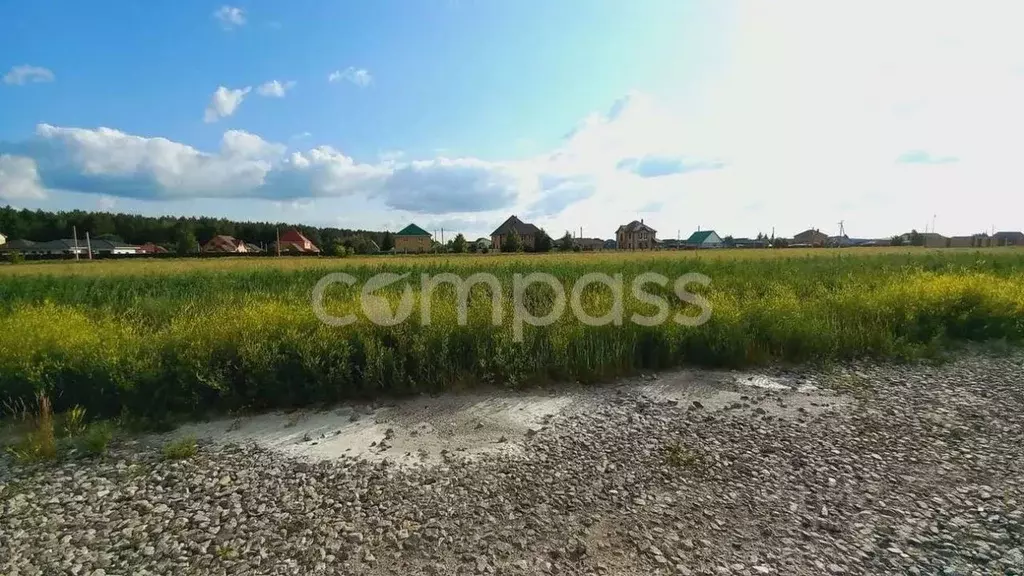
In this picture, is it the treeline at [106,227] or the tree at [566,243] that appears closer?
the tree at [566,243]

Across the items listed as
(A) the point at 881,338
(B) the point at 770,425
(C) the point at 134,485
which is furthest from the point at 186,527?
(A) the point at 881,338

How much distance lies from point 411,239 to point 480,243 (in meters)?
18.1

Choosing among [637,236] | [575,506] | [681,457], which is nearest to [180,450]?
[575,506]

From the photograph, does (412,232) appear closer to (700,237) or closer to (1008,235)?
(700,237)

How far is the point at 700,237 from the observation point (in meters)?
101

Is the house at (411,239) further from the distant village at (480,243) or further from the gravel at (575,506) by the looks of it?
the gravel at (575,506)

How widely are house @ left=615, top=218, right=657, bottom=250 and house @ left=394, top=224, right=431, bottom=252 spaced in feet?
120

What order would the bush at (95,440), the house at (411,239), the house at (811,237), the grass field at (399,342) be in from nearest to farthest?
the bush at (95,440)
the grass field at (399,342)
the house at (411,239)
the house at (811,237)

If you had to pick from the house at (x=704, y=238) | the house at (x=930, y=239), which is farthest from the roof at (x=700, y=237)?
the house at (x=930, y=239)

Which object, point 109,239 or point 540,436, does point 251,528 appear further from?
point 109,239

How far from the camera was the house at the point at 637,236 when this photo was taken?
85875mm

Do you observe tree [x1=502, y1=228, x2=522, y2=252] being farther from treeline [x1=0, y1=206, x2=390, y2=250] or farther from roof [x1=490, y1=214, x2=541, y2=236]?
treeline [x1=0, y1=206, x2=390, y2=250]

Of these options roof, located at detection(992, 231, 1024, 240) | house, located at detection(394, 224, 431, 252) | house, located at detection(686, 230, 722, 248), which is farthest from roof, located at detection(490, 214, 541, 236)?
roof, located at detection(992, 231, 1024, 240)

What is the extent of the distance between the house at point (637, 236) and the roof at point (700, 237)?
16327 mm
